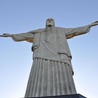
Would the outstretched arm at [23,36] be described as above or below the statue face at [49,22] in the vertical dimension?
below

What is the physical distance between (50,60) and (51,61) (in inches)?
2.7

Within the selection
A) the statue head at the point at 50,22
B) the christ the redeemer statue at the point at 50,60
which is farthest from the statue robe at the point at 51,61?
the statue head at the point at 50,22

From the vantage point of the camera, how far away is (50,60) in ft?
33.2

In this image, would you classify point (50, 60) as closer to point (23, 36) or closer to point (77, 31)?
point (77, 31)

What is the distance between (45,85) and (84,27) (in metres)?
3.60

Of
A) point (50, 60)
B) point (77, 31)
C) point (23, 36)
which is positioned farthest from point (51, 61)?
point (23, 36)

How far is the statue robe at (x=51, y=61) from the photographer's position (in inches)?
359

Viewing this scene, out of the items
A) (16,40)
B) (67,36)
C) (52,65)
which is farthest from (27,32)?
(52,65)

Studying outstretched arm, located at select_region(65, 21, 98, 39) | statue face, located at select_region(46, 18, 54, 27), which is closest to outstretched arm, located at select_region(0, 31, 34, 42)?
statue face, located at select_region(46, 18, 54, 27)

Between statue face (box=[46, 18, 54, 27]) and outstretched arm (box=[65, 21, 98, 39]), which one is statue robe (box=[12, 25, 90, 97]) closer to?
outstretched arm (box=[65, 21, 98, 39])

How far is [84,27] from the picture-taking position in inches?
445

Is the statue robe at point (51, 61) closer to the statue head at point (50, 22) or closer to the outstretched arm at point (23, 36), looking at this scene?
the outstretched arm at point (23, 36)

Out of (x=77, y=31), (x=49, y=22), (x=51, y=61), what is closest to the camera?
(x=51, y=61)

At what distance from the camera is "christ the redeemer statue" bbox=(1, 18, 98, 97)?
9.14m
